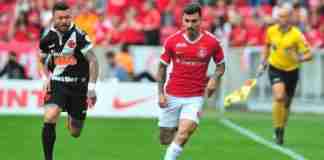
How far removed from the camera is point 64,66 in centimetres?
1301

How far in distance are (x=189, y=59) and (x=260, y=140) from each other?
5768 millimetres

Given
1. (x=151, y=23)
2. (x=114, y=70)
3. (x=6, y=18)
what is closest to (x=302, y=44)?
(x=114, y=70)

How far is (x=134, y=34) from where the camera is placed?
1079 inches

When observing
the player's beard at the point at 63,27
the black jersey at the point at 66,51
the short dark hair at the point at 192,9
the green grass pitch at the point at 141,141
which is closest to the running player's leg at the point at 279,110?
the green grass pitch at the point at 141,141

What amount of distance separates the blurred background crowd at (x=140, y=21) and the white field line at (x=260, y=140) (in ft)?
15.1

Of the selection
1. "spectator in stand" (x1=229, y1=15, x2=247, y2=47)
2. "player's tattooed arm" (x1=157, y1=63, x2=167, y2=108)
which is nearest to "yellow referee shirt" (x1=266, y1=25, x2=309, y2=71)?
"player's tattooed arm" (x1=157, y1=63, x2=167, y2=108)

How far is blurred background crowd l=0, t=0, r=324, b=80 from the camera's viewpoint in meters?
27.3

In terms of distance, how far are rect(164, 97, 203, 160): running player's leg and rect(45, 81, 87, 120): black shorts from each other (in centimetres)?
145

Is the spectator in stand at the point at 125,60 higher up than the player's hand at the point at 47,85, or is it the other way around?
the player's hand at the point at 47,85

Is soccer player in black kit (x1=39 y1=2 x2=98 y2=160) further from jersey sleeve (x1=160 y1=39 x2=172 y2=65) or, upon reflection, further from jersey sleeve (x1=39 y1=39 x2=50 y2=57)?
jersey sleeve (x1=160 y1=39 x2=172 y2=65)

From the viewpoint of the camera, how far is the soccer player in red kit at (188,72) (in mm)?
12579

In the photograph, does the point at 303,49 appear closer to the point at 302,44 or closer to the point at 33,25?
the point at 302,44

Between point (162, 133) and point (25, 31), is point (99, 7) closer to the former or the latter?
point (25, 31)

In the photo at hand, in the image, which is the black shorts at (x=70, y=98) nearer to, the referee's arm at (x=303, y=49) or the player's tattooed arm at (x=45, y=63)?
the player's tattooed arm at (x=45, y=63)
